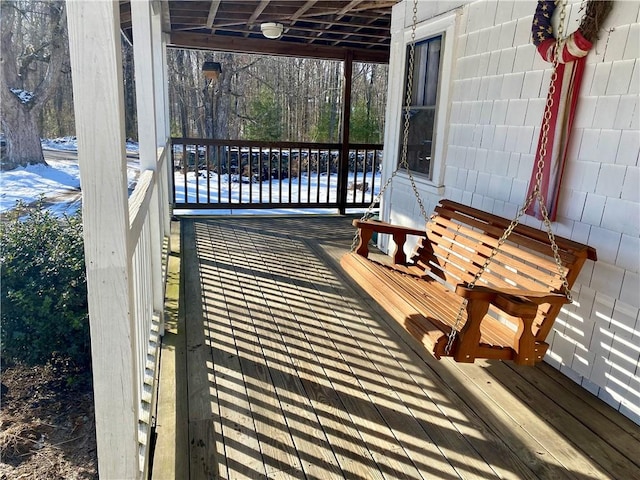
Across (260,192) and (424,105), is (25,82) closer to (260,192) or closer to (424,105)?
(260,192)

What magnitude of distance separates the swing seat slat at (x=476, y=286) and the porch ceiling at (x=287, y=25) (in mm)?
2746

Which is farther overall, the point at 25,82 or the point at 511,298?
the point at 25,82

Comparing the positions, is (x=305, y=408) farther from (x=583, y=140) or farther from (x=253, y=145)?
(x=253, y=145)

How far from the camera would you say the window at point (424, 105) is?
3999 mm

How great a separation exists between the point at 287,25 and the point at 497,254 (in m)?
4.43

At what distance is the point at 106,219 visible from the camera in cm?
127

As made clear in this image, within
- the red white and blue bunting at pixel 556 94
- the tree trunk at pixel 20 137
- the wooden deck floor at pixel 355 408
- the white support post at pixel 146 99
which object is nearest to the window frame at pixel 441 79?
the red white and blue bunting at pixel 556 94

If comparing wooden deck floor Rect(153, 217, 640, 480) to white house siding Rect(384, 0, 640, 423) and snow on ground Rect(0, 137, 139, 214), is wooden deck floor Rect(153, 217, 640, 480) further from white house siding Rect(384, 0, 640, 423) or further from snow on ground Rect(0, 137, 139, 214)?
snow on ground Rect(0, 137, 139, 214)

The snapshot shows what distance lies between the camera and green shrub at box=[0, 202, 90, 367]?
2762mm

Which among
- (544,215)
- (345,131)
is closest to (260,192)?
(345,131)

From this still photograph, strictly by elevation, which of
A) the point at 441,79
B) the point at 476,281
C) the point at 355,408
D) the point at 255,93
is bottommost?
the point at 355,408

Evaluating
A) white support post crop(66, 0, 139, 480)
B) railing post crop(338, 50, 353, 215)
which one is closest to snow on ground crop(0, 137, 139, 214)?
white support post crop(66, 0, 139, 480)

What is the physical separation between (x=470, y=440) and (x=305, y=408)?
0.78 m

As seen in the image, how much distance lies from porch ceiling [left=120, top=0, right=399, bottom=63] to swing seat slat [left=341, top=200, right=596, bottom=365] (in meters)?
2.75
